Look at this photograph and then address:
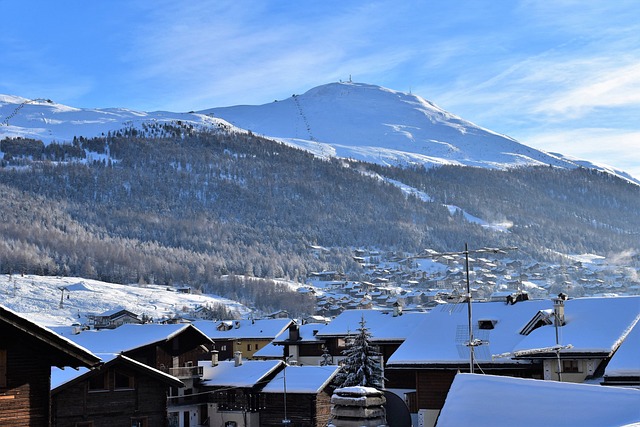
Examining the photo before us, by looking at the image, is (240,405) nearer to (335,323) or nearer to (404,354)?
(404,354)

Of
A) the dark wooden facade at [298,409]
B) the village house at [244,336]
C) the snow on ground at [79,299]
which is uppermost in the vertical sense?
the snow on ground at [79,299]

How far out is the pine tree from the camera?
4744cm

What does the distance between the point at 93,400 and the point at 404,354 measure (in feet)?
43.4

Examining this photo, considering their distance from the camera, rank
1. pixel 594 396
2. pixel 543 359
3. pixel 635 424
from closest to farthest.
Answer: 1. pixel 635 424
2. pixel 594 396
3. pixel 543 359

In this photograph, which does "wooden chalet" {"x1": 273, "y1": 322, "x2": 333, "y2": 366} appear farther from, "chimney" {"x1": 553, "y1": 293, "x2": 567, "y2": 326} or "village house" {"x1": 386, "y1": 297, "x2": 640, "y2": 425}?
"chimney" {"x1": 553, "y1": 293, "x2": 567, "y2": 326}

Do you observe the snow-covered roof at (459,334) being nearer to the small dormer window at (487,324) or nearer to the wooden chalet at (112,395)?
the small dormer window at (487,324)

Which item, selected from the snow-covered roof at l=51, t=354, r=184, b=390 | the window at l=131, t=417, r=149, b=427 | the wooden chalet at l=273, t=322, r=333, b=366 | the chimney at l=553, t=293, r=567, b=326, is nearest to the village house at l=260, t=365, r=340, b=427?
the window at l=131, t=417, r=149, b=427

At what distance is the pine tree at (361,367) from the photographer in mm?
47438

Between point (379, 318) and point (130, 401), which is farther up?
point (379, 318)

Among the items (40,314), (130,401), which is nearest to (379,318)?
(130,401)

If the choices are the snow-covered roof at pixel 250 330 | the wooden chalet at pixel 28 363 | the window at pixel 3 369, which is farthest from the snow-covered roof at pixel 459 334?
the snow-covered roof at pixel 250 330

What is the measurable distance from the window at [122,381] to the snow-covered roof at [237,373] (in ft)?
37.9

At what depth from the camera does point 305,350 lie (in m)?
69.3

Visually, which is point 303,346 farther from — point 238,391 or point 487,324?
point 487,324
